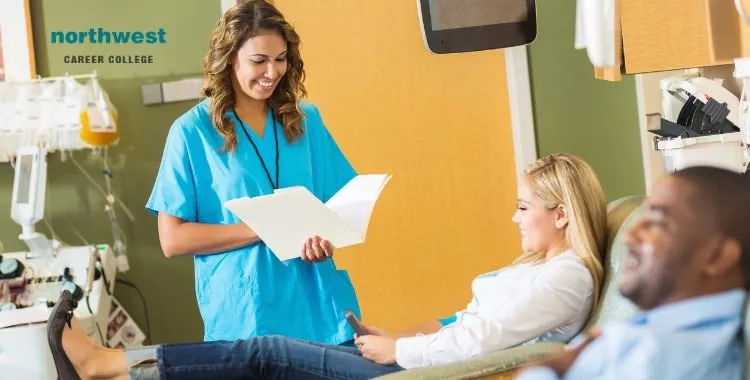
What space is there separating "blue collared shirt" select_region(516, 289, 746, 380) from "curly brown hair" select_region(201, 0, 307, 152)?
1420 millimetres

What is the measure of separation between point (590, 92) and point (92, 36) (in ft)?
6.39

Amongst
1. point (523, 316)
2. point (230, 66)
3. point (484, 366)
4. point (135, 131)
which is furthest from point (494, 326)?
point (135, 131)

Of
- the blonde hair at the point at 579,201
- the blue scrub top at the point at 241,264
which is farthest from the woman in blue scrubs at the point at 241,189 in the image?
the blonde hair at the point at 579,201

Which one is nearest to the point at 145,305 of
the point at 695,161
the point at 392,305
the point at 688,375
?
the point at 392,305

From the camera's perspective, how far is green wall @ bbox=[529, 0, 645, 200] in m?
4.16

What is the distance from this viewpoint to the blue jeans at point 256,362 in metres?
2.12

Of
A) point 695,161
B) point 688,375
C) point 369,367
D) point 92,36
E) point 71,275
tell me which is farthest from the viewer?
point 92,36

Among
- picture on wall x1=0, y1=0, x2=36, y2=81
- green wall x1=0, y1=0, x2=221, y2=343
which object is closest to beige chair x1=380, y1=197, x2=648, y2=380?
green wall x1=0, y1=0, x2=221, y2=343

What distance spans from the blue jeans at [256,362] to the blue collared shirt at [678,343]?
974 millimetres

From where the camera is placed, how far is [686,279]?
1.22 meters

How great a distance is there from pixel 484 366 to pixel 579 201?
42 centimetres

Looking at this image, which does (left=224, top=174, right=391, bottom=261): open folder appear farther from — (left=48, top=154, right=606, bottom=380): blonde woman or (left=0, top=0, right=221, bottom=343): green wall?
(left=0, top=0, right=221, bottom=343): green wall

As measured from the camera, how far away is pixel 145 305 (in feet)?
12.9

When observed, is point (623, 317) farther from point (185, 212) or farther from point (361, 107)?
point (361, 107)
